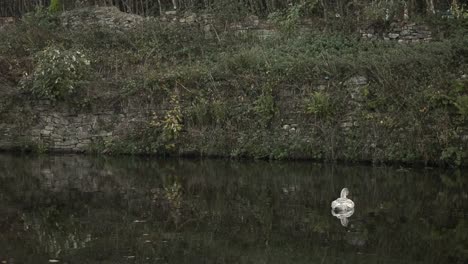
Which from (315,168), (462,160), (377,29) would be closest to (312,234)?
(315,168)

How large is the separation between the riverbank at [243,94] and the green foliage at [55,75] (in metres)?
0.04

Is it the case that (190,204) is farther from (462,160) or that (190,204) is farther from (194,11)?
(194,11)

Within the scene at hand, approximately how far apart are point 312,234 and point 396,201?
308 cm

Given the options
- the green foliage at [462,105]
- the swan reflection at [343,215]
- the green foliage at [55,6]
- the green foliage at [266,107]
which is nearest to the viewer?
the swan reflection at [343,215]

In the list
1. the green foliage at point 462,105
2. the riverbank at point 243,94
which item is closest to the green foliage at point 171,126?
the riverbank at point 243,94

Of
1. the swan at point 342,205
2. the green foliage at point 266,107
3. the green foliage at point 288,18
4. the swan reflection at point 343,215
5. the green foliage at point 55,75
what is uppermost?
the green foliage at point 288,18

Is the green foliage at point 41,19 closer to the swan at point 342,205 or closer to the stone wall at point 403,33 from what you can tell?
the stone wall at point 403,33

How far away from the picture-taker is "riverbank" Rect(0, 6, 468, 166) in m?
17.0

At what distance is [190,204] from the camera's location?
39.3ft

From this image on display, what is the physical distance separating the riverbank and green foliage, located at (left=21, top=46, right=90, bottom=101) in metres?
0.04

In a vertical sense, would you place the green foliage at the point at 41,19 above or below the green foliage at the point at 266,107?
above

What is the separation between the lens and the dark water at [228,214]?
862cm

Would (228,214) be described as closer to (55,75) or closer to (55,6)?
(55,75)

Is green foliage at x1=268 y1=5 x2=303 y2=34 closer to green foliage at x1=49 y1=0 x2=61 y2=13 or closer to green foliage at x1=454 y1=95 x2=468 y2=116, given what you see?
green foliage at x1=454 y1=95 x2=468 y2=116
